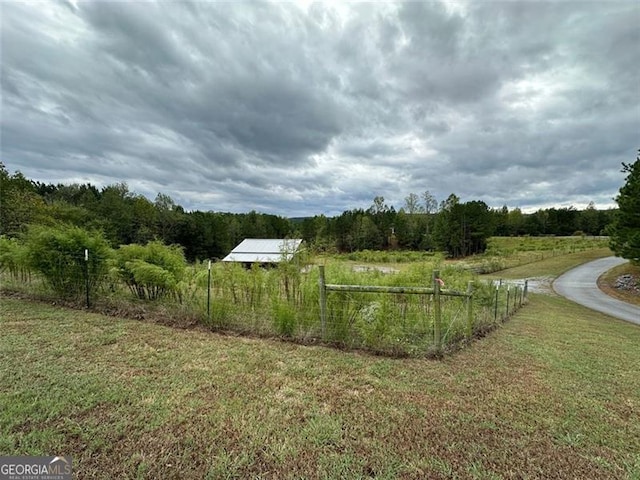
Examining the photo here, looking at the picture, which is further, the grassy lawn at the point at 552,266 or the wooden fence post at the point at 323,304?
the grassy lawn at the point at 552,266

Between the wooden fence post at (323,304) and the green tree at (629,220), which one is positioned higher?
the green tree at (629,220)

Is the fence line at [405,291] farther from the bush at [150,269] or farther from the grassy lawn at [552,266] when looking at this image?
the grassy lawn at [552,266]

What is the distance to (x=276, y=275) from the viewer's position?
18.5 ft

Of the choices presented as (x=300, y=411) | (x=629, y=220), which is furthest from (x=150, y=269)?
(x=629, y=220)

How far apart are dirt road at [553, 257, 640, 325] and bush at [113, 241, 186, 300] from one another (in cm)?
1628

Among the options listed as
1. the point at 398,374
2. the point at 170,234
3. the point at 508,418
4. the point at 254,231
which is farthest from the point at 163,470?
the point at 254,231

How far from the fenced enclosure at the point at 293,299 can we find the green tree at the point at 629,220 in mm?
15452

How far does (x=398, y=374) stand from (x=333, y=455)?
1.69 m

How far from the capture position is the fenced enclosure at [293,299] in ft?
14.9

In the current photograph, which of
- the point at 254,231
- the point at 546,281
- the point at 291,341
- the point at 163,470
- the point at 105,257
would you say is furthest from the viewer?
the point at 254,231

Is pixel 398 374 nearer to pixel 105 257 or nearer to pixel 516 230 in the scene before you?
pixel 105 257

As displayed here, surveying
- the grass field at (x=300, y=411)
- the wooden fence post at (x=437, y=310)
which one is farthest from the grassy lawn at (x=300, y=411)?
the wooden fence post at (x=437, y=310)

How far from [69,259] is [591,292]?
25.9 meters

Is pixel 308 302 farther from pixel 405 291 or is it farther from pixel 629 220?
pixel 629 220
